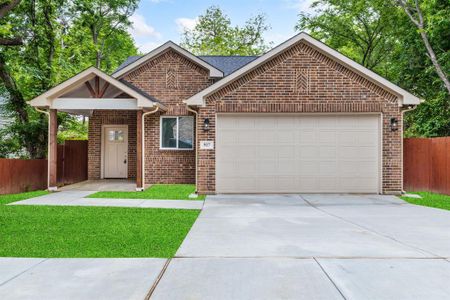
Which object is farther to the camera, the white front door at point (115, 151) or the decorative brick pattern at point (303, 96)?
the white front door at point (115, 151)

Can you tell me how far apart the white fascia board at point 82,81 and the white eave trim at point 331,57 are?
1.61 m

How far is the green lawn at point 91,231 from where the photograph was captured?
5270 mm

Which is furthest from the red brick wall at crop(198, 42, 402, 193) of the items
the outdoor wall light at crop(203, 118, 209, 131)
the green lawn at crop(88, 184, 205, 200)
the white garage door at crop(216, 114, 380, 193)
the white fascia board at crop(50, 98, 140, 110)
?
the white fascia board at crop(50, 98, 140, 110)

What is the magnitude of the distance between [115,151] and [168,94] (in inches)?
137

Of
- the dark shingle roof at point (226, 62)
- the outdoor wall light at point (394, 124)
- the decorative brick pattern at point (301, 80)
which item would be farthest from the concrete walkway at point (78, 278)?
the dark shingle roof at point (226, 62)

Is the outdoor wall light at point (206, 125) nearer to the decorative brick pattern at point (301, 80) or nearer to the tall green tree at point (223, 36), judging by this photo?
the decorative brick pattern at point (301, 80)

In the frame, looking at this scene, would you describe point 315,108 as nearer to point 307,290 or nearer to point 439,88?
point 307,290

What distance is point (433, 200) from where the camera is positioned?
11125 millimetres

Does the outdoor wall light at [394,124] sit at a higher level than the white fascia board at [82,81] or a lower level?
lower

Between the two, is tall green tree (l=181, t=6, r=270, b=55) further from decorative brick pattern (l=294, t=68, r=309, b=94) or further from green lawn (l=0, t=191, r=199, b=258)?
green lawn (l=0, t=191, r=199, b=258)

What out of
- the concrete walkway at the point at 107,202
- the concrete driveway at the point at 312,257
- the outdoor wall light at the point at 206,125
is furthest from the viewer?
the outdoor wall light at the point at 206,125

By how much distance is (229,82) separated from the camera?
39.7 feet

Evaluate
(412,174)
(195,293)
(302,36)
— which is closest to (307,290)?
(195,293)

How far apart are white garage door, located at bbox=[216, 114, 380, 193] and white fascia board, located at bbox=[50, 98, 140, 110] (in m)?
3.25
